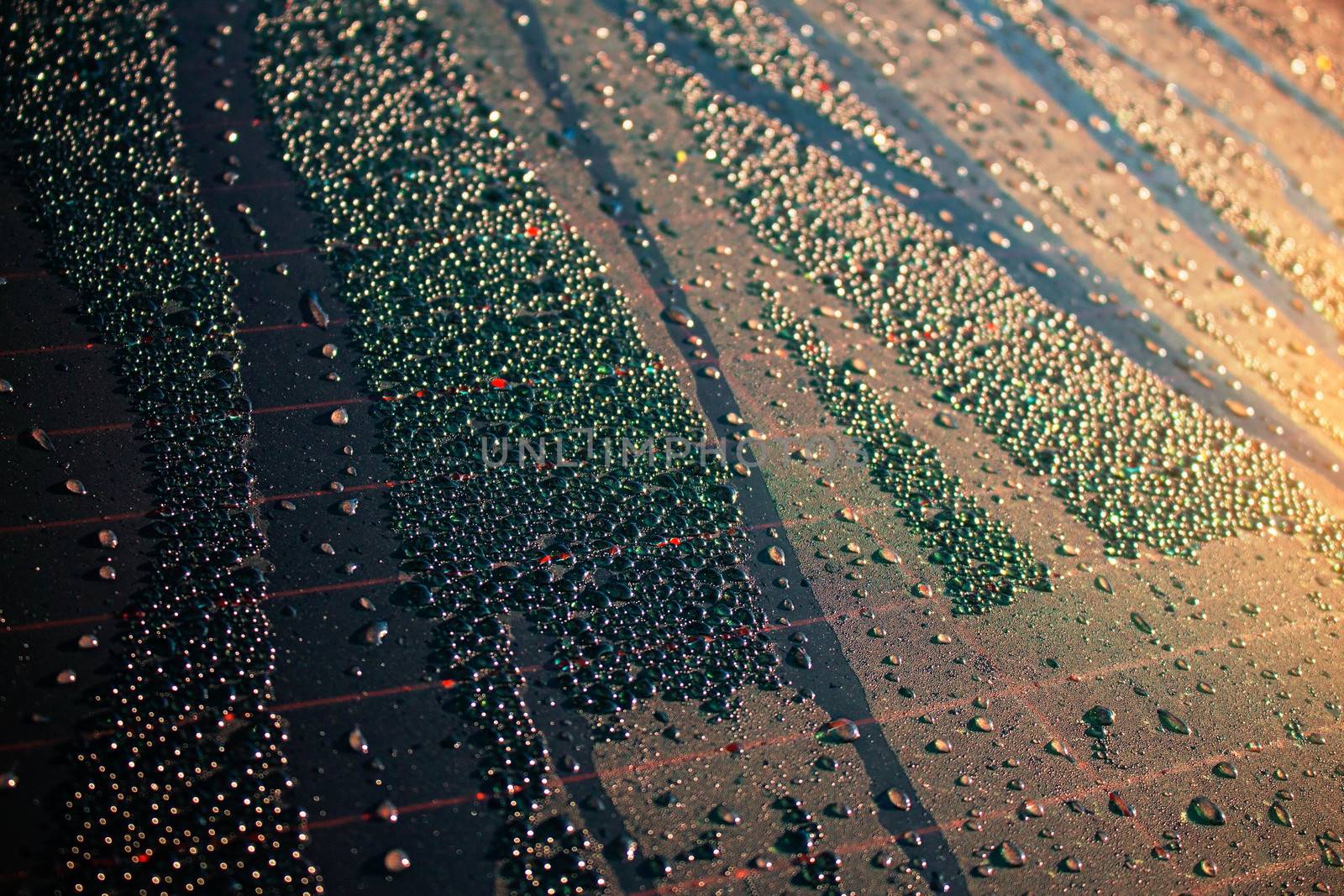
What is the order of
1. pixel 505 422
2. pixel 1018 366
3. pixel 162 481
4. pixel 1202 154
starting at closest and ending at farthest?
pixel 162 481, pixel 505 422, pixel 1018 366, pixel 1202 154

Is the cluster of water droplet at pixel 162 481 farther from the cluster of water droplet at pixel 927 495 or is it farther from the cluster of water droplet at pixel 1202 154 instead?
the cluster of water droplet at pixel 1202 154

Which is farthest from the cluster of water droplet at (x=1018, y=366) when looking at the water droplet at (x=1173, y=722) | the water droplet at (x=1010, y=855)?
the water droplet at (x=1010, y=855)

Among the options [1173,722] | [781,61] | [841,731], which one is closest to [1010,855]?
[841,731]

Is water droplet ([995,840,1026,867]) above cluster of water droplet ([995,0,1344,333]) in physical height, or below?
below

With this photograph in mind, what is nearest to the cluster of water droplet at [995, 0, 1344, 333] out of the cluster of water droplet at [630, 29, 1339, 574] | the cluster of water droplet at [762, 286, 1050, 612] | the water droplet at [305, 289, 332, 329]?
the cluster of water droplet at [630, 29, 1339, 574]

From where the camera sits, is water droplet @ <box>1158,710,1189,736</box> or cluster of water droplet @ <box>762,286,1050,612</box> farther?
cluster of water droplet @ <box>762,286,1050,612</box>

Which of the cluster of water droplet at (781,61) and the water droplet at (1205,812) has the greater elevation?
the cluster of water droplet at (781,61)

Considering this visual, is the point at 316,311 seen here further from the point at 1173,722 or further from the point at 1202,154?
the point at 1202,154

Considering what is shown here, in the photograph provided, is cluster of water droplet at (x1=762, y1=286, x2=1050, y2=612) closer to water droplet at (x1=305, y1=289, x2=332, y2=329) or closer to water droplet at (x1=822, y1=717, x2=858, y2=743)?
water droplet at (x1=822, y1=717, x2=858, y2=743)
